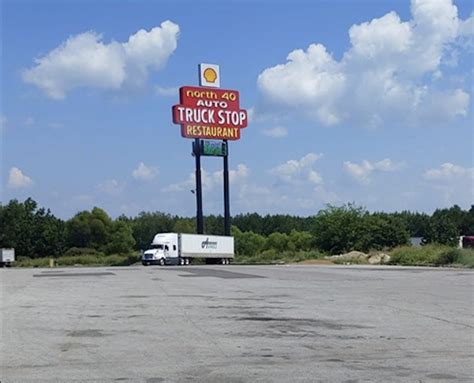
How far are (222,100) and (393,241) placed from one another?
1140 inches

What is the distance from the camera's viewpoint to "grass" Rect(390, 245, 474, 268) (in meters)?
50.4

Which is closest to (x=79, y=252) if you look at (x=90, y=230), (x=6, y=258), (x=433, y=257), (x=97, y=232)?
(x=97, y=232)

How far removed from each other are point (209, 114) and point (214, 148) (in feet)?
11.5

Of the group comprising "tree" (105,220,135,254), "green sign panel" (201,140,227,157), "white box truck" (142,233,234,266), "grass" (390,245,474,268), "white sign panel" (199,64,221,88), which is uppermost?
"white sign panel" (199,64,221,88)

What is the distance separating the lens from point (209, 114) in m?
73.7

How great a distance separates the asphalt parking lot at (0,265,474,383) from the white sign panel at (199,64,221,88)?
5276 centimetres

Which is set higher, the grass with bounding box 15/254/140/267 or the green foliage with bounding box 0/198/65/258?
the green foliage with bounding box 0/198/65/258

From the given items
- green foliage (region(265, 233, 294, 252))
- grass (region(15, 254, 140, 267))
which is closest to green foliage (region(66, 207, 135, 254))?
green foliage (region(265, 233, 294, 252))

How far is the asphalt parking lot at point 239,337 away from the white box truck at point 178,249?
45.0m

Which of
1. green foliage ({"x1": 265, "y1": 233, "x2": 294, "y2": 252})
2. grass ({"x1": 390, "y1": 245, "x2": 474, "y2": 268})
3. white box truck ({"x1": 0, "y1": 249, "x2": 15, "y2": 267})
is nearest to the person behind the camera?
grass ({"x1": 390, "y1": 245, "x2": 474, "y2": 268})

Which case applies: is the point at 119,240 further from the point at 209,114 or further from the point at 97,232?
the point at 209,114

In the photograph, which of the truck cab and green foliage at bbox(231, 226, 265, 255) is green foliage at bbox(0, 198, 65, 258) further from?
the truck cab

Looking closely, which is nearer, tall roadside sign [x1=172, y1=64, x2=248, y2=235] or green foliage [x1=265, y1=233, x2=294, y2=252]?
tall roadside sign [x1=172, y1=64, x2=248, y2=235]

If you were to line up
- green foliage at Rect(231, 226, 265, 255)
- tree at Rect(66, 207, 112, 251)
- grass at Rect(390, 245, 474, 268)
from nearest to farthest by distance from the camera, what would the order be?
grass at Rect(390, 245, 474, 268)
green foliage at Rect(231, 226, 265, 255)
tree at Rect(66, 207, 112, 251)
